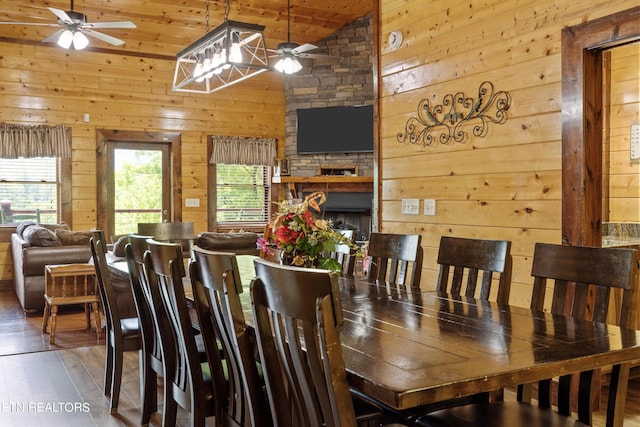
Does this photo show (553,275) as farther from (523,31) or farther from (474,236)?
(523,31)

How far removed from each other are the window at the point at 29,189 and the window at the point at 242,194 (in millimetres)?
2487

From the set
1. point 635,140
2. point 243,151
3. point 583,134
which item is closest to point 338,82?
point 243,151

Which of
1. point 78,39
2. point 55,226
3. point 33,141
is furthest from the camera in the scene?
point 33,141

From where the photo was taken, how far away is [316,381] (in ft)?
5.02

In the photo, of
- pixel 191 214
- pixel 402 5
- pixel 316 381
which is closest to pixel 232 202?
pixel 191 214

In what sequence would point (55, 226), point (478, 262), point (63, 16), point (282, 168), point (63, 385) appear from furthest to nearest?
point (282, 168) < point (55, 226) < point (63, 16) < point (63, 385) < point (478, 262)

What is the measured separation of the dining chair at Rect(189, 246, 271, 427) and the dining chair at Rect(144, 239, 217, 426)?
0.40 ft

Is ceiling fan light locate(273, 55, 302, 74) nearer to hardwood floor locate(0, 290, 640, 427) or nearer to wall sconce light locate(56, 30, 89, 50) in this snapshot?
wall sconce light locate(56, 30, 89, 50)

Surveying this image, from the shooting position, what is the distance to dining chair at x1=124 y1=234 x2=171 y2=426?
277 cm

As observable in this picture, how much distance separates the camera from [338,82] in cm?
955

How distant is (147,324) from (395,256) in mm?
1343

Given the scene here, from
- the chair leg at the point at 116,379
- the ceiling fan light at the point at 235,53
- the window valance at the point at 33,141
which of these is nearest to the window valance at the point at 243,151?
the window valance at the point at 33,141

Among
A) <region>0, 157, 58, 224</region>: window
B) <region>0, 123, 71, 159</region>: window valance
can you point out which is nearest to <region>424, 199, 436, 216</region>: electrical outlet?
<region>0, 123, 71, 159</region>: window valance

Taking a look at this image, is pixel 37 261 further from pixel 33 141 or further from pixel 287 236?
pixel 287 236
